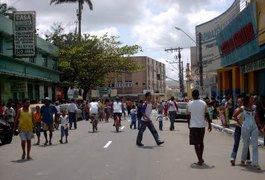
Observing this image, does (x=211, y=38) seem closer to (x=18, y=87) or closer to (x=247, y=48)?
(x=18, y=87)

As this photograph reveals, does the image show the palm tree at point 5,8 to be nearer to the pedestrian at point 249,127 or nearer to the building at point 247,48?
the building at point 247,48

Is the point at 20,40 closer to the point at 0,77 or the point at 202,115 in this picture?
the point at 0,77

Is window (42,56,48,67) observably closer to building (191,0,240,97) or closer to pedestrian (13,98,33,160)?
building (191,0,240,97)

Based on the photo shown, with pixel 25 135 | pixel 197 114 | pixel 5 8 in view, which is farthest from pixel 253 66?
pixel 5 8

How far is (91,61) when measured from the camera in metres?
57.6

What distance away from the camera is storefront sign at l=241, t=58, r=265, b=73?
2616 cm

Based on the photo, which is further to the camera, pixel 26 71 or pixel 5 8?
pixel 5 8

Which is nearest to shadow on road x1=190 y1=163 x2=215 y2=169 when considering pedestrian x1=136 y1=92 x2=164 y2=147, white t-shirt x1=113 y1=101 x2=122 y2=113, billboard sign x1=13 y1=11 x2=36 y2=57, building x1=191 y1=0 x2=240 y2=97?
pedestrian x1=136 y1=92 x2=164 y2=147

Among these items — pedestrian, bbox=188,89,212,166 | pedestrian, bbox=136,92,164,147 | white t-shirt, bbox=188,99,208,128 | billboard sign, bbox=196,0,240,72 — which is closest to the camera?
pedestrian, bbox=188,89,212,166

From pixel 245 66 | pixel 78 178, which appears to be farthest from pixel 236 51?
pixel 78 178

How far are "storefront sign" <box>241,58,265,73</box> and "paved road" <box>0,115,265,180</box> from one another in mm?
9243

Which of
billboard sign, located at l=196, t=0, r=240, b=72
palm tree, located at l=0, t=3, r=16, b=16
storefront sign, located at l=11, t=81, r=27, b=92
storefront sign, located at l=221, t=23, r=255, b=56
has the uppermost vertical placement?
palm tree, located at l=0, t=3, r=16, b=16

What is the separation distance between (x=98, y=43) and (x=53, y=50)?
915 cm

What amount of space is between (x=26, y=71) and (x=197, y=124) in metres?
30.0
